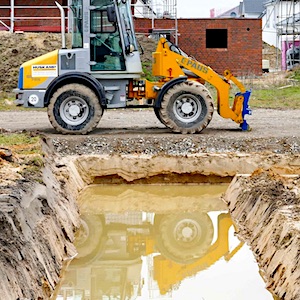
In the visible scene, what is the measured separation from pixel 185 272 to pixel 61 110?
24.7ft

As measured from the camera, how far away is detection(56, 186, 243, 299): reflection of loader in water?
987 centimetres

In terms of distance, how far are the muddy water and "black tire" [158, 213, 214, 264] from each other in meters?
0.01

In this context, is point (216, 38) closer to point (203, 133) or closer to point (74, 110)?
point (203, 133)

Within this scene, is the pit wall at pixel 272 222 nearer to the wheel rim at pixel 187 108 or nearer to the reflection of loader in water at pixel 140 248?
the reflection of loader in water at pixel 140 248

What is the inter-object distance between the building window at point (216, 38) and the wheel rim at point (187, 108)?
1915cm

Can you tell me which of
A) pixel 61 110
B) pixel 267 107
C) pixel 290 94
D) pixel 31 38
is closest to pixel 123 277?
pixel 61 110

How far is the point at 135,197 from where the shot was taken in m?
15.1

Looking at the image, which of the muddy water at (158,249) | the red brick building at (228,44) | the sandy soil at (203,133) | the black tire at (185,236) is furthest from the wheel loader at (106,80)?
the red brick building at (228,44)

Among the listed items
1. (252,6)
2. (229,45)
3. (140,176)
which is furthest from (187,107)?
(252,6)

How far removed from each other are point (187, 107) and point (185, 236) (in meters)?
5.25

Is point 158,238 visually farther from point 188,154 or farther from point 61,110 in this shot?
point 61,110

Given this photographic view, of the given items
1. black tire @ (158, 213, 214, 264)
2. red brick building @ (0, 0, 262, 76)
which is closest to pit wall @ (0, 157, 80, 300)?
black tire @ (158, 213, 214, 264)

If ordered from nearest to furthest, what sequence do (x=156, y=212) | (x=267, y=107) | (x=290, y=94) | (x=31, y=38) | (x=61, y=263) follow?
(x=61, y=263)
(x=156, y=212)
(x=267, y=107)
(x=290, y=94)
(x=31, y=38)

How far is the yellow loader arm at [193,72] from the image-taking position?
17266 millimetres
